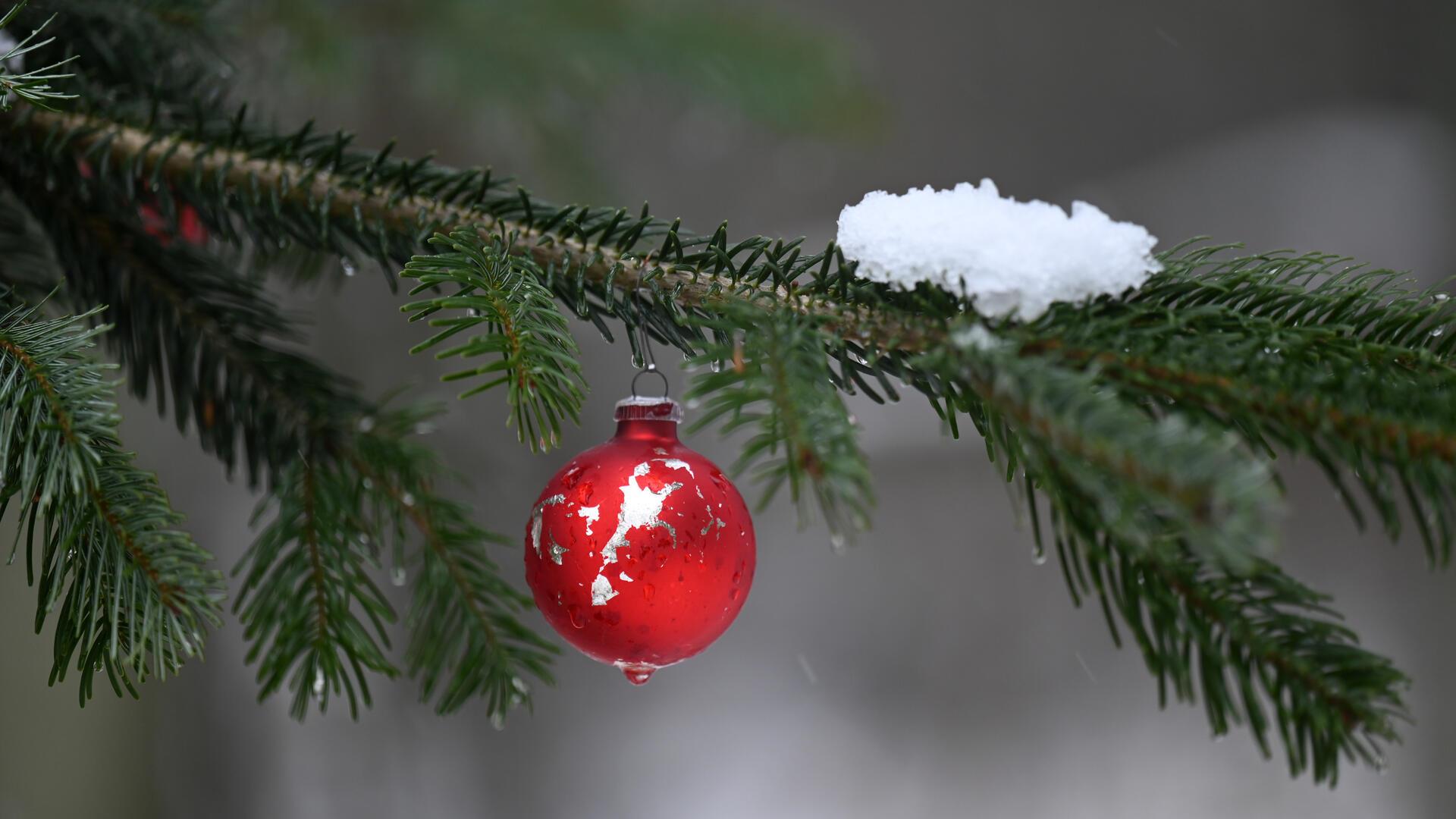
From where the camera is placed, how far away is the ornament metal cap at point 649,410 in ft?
1.07

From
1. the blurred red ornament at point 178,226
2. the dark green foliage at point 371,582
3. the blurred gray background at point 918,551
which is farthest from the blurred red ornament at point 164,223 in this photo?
the blurred gray background at point 918,551

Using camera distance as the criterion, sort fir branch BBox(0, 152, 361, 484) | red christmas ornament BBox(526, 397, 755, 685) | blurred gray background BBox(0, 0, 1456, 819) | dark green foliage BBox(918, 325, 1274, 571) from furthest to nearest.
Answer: blurred gray background BBox(0, 0, 1456, 819)
fir branch BBox(0, 152, 361, 484)
red christmas ornament BBox(526, 397, 755, 685)
dark green foliage BBox(918, 325, 1274, 571)

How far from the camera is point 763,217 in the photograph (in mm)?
1288

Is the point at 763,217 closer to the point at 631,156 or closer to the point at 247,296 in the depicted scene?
the point at 631,156

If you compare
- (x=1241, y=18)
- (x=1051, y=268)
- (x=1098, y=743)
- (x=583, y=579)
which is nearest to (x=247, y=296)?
(x=583, y=579)

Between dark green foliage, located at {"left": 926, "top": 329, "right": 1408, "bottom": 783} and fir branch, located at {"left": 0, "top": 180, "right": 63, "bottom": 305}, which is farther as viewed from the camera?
fir branch, located at {"left": 0, "top": 180, "right": 63, "bottom": 305}

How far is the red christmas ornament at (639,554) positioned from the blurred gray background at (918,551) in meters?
0.67

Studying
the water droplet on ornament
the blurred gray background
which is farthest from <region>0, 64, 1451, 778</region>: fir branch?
the blurred gray background

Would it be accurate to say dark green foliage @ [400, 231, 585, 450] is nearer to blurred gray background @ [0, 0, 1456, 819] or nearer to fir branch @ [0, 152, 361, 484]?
fir branch @ [0, 152, 361, 484]

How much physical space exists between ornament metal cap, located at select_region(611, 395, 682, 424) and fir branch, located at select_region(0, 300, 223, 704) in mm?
131

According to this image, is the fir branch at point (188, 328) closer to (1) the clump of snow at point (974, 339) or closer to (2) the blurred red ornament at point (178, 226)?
(2) the blurred red ornament at point (178, 226)

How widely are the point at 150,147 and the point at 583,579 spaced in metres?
0.24

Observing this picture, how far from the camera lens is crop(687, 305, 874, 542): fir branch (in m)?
0.19

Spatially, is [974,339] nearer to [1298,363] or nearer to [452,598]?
[1298,363]
